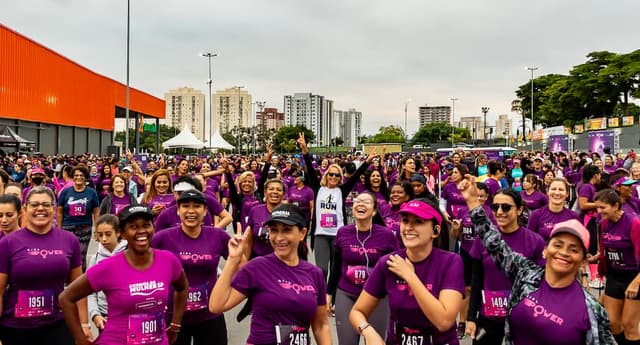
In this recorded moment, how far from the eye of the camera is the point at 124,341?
320cm

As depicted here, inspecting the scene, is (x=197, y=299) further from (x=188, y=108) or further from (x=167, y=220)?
(x=188, y=108)

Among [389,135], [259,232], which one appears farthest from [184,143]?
[389,135]

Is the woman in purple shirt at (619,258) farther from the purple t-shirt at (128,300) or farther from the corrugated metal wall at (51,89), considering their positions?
the corrugated metal wall at (51,89)

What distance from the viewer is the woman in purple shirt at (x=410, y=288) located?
2971mm

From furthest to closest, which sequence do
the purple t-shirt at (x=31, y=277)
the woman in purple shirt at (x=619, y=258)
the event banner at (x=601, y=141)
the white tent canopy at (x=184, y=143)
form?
1. the white tent canopy at (x=184, y=143)
2. the event banner at (x=601, y=141)
3. the woman in purple shirt at (x=619, y=258)
4. the purple t-shirt at (x=31, y=277)

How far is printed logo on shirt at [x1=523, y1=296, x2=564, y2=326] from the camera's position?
9.25 ft

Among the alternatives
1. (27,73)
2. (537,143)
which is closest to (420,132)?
(537,143)

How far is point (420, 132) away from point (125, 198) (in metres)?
125

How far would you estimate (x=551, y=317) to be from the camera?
2.84 meters

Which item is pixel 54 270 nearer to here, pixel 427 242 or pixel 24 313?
pixel 24 313

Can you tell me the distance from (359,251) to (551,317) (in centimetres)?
225

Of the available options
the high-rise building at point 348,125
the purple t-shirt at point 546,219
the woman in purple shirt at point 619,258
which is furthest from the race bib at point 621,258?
the high-rise building at point 348,125

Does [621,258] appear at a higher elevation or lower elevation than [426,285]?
lower

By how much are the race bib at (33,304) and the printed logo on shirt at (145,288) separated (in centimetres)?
118
